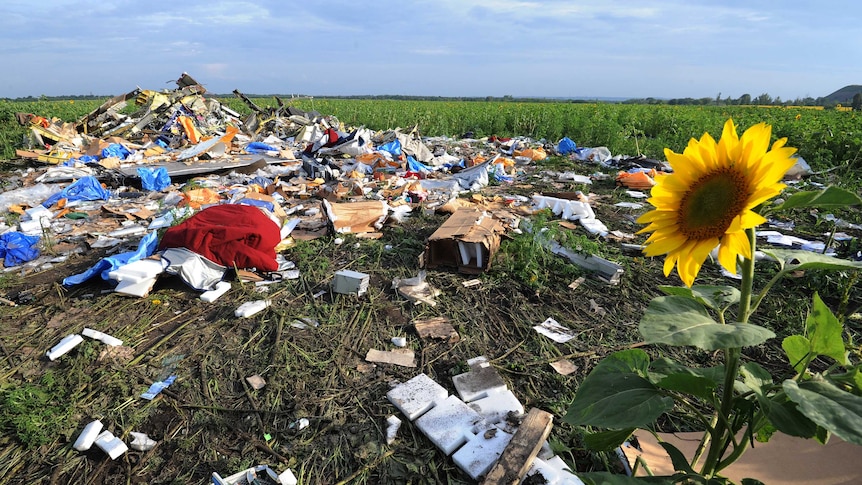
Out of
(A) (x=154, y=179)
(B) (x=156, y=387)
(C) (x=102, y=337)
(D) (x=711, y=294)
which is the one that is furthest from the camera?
(A) (x=154, y=179)

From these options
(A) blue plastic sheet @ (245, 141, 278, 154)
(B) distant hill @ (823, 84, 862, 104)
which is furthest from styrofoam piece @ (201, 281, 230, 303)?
(B) distant hill @ (823, 84, 862, 104)

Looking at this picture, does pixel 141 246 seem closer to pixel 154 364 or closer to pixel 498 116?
pixel 154 364

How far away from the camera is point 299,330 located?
3.21 m

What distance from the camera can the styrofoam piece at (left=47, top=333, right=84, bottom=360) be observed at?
2.86m

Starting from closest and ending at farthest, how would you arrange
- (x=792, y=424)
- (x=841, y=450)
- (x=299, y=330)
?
(x=792, y=424), (x=841, y=450), (x=299, y=330)

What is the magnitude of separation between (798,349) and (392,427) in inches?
70.4

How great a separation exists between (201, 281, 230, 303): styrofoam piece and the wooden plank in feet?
8.72

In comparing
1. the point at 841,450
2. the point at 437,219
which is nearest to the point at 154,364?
the point at 437,219

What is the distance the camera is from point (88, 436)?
221cm

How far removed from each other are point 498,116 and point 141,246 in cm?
1309

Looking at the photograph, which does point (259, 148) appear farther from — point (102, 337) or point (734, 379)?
point (734, 379)

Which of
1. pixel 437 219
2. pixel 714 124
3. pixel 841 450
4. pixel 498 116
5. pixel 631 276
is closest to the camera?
pixel 841 450

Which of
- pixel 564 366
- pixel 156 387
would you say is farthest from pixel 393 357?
pixel 156 387

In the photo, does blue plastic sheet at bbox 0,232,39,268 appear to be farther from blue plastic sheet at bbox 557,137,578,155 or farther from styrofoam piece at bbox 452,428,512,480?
blue plastic sheet at bbox 557,137,578,155
